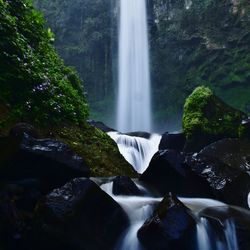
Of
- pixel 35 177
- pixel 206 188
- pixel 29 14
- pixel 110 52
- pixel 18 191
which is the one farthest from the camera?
pixel 110 52

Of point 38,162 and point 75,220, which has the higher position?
point 38,162

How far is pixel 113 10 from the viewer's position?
126 feet

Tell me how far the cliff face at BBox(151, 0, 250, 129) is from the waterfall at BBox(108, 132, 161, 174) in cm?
1522

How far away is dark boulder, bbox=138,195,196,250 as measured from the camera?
5164 millimetres

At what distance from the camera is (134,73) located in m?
35.5

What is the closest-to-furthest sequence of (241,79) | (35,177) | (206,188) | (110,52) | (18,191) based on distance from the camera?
(18,191)
(35,177)
(206,188)
(241,79)
(110,52)

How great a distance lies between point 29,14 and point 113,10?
2880cm

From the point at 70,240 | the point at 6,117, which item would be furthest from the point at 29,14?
the point at 70,240

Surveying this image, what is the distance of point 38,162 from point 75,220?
122 centimetres

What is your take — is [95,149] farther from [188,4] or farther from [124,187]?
[188,4]

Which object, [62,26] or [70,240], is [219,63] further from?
[70,240]

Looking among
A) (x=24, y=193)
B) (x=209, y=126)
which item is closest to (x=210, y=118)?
(x=209, y=126)

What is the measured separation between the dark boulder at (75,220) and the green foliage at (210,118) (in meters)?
10.1

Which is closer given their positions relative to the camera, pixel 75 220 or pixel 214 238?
pixel 75 220
